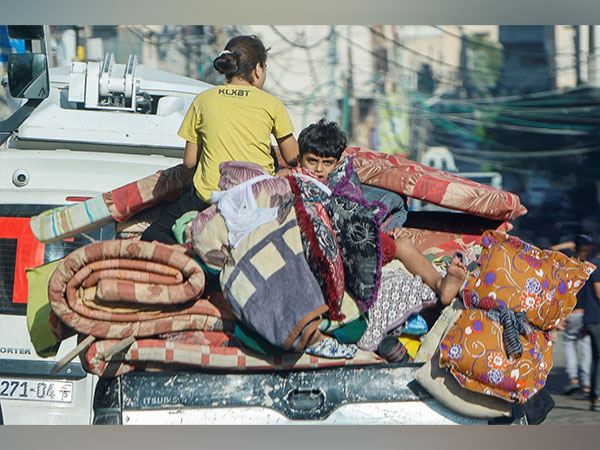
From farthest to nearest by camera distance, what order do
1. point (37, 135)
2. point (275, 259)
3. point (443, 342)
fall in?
point (37, 135) → point (443, 342) → point (275, 259)

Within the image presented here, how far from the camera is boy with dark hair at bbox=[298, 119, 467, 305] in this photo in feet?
11.0

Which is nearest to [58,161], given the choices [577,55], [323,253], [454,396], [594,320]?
[323,253]

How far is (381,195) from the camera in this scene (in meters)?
3.79

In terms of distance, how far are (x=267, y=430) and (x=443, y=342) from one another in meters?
0.88

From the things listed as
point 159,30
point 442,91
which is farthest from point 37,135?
point 442,91

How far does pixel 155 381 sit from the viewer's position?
3.19m

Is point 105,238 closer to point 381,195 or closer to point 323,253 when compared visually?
point 381,195

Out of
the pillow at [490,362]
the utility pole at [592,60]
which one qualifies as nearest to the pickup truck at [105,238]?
the pillow at [490,362]

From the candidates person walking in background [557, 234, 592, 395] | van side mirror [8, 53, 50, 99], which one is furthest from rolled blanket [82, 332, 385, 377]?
person walking in background [557, 234, 592, 395]

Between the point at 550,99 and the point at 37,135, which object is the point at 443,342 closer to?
the point at 37,135

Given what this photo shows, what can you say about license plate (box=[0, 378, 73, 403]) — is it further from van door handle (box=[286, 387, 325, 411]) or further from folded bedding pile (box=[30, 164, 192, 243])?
van door handle (box=[286, 387, 325, 411])

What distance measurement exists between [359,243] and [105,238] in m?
1.61

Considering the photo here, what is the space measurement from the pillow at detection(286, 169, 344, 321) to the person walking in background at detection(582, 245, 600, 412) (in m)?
3.68

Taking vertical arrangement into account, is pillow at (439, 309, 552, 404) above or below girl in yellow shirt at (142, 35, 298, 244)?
below
